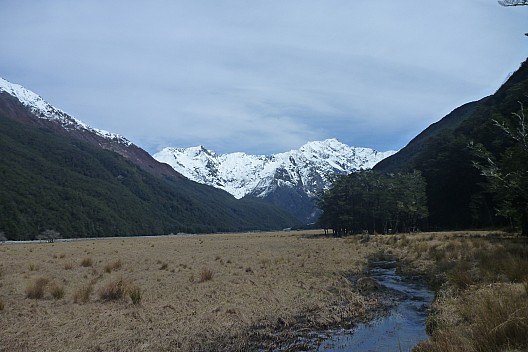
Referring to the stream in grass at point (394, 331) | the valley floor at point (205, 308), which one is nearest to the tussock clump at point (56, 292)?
the valley floor at point (205, 308)

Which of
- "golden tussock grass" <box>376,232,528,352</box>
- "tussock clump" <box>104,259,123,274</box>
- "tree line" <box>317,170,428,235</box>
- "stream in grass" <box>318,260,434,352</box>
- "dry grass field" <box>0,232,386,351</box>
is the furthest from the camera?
"tree line" <box>317,170,428,235</box>

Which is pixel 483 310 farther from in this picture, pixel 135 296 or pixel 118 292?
pixel 118 292

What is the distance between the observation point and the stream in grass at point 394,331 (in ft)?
32.5

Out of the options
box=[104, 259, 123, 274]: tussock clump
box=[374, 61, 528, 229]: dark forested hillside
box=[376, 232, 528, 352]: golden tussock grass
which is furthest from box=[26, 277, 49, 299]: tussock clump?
box=[374, 61, 528, 229]: dark forested hillside

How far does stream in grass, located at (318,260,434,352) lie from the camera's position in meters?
9.90

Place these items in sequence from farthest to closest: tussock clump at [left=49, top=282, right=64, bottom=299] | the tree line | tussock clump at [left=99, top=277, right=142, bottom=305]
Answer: the tree line < tussock clump at [left=49, top=282, right=64, bottom=299] < tussock clump at [left=99, top=277, right=142, bottom=305]

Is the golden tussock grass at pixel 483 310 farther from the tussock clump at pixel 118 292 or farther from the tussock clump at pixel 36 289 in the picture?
the tussock clump at pixel 36 289

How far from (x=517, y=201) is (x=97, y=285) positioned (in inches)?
1084

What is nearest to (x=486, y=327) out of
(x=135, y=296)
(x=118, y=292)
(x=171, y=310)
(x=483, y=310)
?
(x=483, y=310)

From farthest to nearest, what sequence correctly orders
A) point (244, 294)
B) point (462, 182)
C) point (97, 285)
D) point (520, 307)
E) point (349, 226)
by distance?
point (349, 226) → point (462, 182) → point (97, 285) → point (244, 294) → point (520, 307)

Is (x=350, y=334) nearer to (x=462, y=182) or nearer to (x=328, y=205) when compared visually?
(x=462, y=182)

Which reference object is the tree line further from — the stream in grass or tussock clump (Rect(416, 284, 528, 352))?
tussock clump (Rect(416, 284, 528, 352))

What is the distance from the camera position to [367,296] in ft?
53.4

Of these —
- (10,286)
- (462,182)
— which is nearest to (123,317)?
(10,286)
